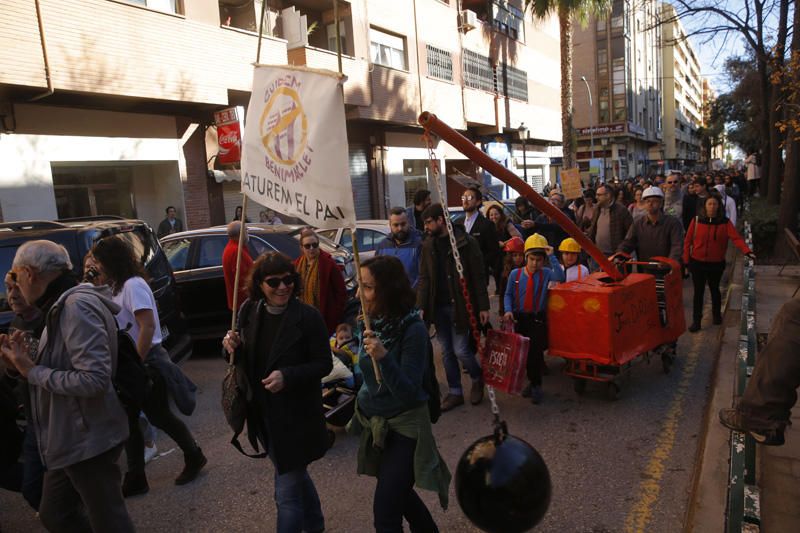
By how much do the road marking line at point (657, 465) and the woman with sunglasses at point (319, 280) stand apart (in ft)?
9.49

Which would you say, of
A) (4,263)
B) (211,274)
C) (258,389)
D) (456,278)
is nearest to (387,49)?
(211,274)

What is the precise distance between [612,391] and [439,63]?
771 inches

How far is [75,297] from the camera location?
2.52 m

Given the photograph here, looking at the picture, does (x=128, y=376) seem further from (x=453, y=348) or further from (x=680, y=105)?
(x=680, y=105)

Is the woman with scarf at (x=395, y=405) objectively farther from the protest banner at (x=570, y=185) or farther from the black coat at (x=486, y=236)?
the protest banner at (x=570, y=185)

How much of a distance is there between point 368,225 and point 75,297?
289 inches

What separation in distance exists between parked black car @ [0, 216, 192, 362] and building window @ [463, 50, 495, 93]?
20.1 m

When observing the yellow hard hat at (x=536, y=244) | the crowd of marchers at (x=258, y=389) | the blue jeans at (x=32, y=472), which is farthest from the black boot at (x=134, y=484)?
the yellow hard hat at (x=536, y=244)

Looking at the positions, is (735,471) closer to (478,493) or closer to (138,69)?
(478,493)

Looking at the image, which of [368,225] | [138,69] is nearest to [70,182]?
[138,69]

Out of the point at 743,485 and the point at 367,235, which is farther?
the point at 367,235

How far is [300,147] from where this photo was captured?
2.83 m

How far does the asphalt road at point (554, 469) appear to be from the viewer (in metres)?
3.51

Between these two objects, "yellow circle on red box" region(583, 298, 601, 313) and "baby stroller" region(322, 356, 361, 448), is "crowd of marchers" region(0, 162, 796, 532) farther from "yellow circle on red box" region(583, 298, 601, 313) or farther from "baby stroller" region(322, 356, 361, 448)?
"yellow circle on red box" region(583, 298, 601, 313)
